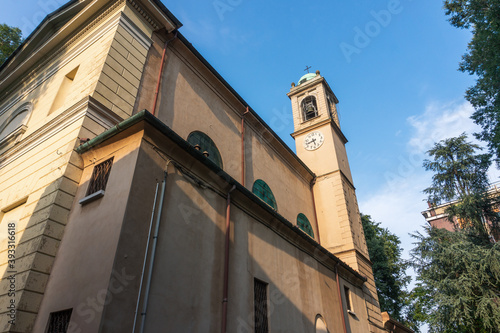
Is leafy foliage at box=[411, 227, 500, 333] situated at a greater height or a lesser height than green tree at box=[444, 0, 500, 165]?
lesser

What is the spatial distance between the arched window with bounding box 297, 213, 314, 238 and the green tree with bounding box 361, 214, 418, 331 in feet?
41.2

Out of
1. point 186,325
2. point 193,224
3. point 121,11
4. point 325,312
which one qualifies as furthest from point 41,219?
point 325,312

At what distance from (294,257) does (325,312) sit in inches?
88.3

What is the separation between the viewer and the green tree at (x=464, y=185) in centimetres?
2041

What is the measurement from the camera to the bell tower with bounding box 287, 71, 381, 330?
53.5ft

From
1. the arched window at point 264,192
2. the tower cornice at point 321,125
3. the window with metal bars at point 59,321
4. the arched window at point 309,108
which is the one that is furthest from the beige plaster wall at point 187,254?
the arched window at point 309,108

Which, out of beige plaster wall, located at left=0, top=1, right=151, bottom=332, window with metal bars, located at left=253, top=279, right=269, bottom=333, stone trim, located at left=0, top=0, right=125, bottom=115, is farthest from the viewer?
stone trim, located at left=0, top=0, right=125, bottom=115

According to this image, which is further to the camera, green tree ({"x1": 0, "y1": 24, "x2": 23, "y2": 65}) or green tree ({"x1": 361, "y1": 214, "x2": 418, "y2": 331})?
green tree ({"x1": 361, "y1": 214, "x2": 418, "y2": 331})

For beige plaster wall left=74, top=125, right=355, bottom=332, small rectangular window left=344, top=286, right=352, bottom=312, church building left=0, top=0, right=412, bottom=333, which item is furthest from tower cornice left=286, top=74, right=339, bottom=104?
beige plaster wall left=74, top=125, right=355, bottom=332

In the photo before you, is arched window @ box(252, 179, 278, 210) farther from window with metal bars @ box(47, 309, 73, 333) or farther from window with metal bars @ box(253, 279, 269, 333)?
window with metal bars @ box(47, 309, 73, 333)

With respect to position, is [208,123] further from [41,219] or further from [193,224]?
[41,219]

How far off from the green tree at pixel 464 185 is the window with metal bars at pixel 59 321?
21.1 m

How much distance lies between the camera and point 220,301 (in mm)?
6609

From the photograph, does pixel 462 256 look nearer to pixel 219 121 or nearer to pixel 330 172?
pixel 330 172
